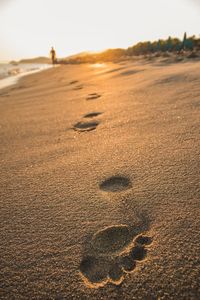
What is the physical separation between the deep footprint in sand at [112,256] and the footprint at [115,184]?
→ 25cm

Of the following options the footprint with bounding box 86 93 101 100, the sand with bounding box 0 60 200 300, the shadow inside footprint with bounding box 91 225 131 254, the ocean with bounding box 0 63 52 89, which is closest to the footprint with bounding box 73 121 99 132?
the sand with bounding box 0 60 200 300

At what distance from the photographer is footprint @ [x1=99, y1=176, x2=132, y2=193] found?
3.80ft

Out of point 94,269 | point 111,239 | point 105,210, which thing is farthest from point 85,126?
point 94,269

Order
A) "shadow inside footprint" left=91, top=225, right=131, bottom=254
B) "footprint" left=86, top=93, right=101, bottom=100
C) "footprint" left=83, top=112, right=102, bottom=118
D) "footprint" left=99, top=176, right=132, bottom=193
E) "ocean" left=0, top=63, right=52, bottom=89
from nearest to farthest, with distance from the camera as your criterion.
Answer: "shadow inside footprint" left=91, top=225, right=131, bottom=254
"footprint" left=99, top=176, right=132, bottom=193
"footprint" left=83, top=112, right=102, bottom=118
"footprint" left=86, top=93, right=101, bottom=100
"ocean" left=0, top=63, right=52, bottom=89

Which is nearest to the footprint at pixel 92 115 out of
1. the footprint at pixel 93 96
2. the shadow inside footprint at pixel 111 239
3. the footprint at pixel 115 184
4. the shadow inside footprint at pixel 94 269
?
the footprint at pixel 93 96

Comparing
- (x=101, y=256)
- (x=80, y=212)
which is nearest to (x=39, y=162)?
(x=80, y=212)

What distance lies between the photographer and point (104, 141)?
1674 millimetres

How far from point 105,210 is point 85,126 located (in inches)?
44.9

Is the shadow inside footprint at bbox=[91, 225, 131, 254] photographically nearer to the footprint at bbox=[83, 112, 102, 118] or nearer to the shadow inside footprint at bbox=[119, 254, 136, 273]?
the shadow inside footprint at bbox=[119, 254, 136, 273]

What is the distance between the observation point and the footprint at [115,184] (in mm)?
1158

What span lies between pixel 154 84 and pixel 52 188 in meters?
2.25

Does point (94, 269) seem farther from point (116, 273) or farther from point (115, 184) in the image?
point (115, 184)

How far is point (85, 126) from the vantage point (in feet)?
6.75

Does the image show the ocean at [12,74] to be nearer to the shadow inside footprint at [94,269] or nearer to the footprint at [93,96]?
the footprint at [93,96]
